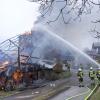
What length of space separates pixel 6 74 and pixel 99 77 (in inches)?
233

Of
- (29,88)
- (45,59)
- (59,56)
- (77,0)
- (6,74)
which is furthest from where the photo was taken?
(59,56)

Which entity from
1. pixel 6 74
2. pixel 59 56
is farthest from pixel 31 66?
pixel 59 56

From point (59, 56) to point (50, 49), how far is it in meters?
2.27

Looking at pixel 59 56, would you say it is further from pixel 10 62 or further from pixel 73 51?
pixel 10 62

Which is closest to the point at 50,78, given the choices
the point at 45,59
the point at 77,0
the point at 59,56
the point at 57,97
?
the point at 45,59

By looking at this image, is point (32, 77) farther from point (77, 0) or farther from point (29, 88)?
point (77, 0)

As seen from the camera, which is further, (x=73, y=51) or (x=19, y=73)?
(x=73, y=51)

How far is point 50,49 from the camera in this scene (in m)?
27.5

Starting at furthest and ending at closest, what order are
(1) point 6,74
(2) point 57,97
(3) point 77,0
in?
(1) point 6,74 < (2) point 57,97 < (3) point 77,0

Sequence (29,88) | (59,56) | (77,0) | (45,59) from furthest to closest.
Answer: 1. (59,56)
2. (45,59)
3. (29,88)
4. (77,0)

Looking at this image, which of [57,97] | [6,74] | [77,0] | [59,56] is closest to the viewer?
[77,0]

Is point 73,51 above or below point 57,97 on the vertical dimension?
above

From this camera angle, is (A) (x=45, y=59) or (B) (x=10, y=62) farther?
(A) (x=45, y=59)

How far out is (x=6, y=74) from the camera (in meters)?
20.3
